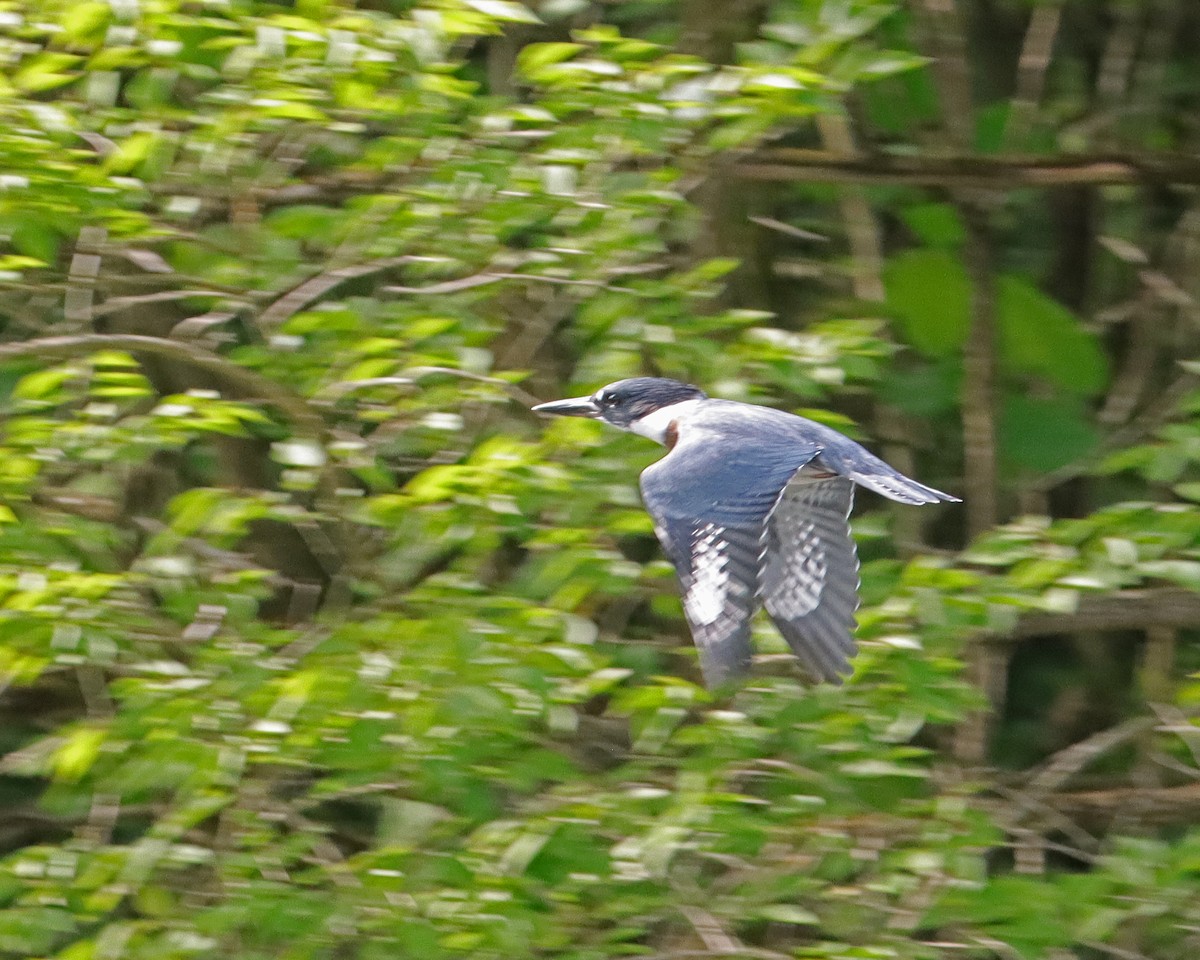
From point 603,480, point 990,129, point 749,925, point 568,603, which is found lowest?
point 749,925

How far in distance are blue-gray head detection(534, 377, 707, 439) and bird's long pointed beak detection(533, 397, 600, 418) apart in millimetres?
16

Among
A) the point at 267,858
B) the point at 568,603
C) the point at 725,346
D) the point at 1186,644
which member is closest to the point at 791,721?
the point at 568,603

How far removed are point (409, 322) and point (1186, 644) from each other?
1810 mm

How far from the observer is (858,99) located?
3.70 meters

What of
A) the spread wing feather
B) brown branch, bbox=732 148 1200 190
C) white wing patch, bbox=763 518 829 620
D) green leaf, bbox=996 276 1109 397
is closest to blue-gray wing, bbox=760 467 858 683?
white wing patch, bbox=763 518 829 620

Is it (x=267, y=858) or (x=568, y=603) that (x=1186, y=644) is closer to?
(x=568, y=603)

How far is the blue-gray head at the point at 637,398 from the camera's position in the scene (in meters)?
2.58

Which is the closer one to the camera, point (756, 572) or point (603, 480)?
point (756, 572)

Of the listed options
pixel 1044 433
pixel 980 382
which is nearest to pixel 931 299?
pixel 980 382

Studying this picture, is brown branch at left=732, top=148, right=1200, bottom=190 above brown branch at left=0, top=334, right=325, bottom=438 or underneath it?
above

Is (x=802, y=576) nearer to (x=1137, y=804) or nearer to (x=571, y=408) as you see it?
(x=571, y=408)

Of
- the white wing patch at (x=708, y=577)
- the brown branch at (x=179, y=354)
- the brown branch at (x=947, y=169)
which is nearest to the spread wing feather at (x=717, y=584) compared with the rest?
the white wing patch at (x=708, y=577)

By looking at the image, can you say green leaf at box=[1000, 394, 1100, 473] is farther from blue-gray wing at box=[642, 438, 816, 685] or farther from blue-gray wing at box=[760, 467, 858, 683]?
blue-gray wing at box=[642, 438, 816, 685]

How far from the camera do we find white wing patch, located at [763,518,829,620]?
8.13ft
